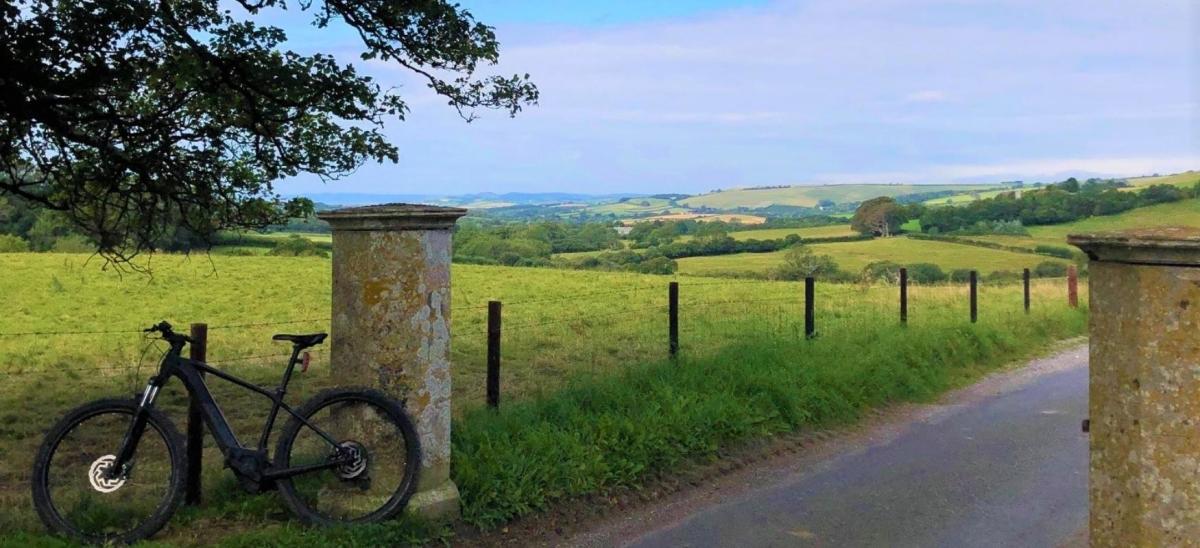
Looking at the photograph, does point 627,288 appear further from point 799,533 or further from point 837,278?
point 799,533

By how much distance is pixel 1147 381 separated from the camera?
2.88m

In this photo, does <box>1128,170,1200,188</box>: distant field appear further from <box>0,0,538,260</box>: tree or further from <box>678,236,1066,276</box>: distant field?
<box>0,0,538,260</box>: tree

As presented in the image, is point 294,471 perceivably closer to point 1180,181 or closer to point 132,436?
point 132,436

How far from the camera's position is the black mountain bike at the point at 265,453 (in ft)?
16.0

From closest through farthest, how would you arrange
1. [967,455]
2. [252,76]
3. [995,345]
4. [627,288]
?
[967,455], [252,76], [995,345], [627,288]

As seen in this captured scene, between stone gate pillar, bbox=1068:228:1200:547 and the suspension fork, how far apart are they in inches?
187

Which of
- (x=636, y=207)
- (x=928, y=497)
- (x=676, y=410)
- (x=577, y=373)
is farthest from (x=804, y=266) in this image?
(x=636, y=207)

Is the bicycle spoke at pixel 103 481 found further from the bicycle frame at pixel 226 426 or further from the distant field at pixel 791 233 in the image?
the distant field at pixel 791 233

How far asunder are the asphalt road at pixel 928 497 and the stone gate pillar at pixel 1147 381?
2270mm

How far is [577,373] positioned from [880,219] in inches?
2089

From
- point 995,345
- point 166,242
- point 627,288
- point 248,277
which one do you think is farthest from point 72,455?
point 248,277

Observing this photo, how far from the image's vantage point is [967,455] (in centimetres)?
732

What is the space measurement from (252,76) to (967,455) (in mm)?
7493

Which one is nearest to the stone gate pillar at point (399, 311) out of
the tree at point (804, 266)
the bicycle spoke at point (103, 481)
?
the bicycle spoke at point (103, 481)
